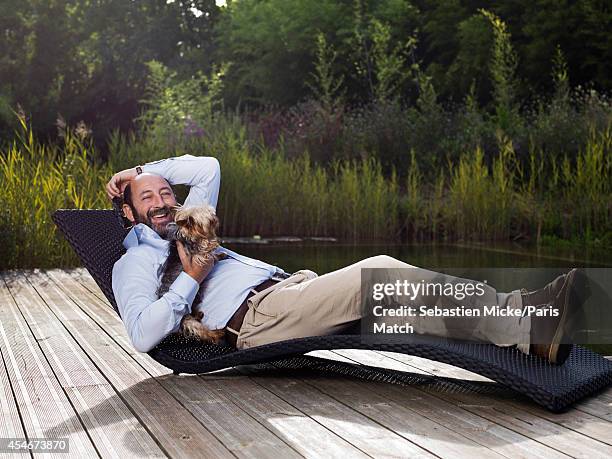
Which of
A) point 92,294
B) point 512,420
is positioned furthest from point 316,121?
point 512,420

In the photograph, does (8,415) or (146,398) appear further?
(146,398)

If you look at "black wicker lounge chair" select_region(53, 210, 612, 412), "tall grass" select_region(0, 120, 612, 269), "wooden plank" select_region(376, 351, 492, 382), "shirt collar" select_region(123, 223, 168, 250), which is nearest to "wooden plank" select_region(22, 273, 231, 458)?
"black wicker lounge chair" select_region(53, 210, 612, 412)

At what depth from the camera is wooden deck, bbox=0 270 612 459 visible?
2.28 meters

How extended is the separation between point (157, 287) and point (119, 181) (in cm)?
50

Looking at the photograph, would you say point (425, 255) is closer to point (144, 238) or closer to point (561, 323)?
point (144, 238)

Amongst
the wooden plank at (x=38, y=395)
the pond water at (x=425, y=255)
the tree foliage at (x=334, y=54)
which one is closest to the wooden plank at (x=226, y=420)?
the wooden plank at (x=38, y=395)

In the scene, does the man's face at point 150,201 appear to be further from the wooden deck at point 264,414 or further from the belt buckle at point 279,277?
the wooden deck at point 264,414

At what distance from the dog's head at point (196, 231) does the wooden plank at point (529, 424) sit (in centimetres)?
83

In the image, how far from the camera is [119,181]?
330 centimetres

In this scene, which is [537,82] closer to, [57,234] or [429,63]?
[429,63]

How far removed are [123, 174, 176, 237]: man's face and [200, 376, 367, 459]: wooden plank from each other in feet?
1.89

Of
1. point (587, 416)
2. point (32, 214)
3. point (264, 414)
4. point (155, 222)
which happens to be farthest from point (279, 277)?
point (32, 214)

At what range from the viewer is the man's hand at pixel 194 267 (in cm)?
297

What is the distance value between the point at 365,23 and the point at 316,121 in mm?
9054
